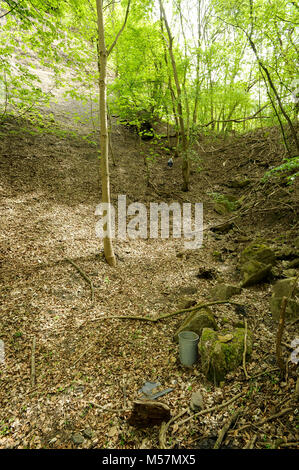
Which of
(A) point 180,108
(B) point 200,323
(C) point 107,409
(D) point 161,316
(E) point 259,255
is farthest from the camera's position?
(A) point 180,108

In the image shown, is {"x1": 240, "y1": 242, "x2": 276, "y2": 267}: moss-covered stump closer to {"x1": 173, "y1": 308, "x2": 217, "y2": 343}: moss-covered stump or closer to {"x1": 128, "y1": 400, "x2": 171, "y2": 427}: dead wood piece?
{"x1": 173, "y1": 308, "x2": 217, "y2": 343}: moss-covered stump

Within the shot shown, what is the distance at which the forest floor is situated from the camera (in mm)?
2508

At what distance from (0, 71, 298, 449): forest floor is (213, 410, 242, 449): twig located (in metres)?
0.05

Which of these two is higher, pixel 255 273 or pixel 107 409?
pixel 255 273

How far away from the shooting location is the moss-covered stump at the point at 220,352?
289cm

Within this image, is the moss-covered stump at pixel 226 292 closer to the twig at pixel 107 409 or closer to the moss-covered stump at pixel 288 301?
the moss-covered stump at pixel 288 301

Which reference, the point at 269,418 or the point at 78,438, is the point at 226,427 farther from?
the point at 78,438

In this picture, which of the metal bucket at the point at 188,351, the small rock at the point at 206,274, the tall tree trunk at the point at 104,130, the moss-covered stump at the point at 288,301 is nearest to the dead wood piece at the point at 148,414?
the metal bucket at the point at 188,351

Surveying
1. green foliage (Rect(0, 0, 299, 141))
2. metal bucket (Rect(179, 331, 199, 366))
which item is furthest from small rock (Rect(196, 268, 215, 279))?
green foliage (Rect(0, 0, 299, 141))

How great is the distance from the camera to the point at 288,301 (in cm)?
356

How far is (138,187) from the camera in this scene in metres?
11.0

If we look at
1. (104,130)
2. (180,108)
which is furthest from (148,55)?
(104,130)

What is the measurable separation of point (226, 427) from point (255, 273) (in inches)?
115

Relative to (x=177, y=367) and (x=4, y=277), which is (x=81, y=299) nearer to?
(x=4, y=277)
